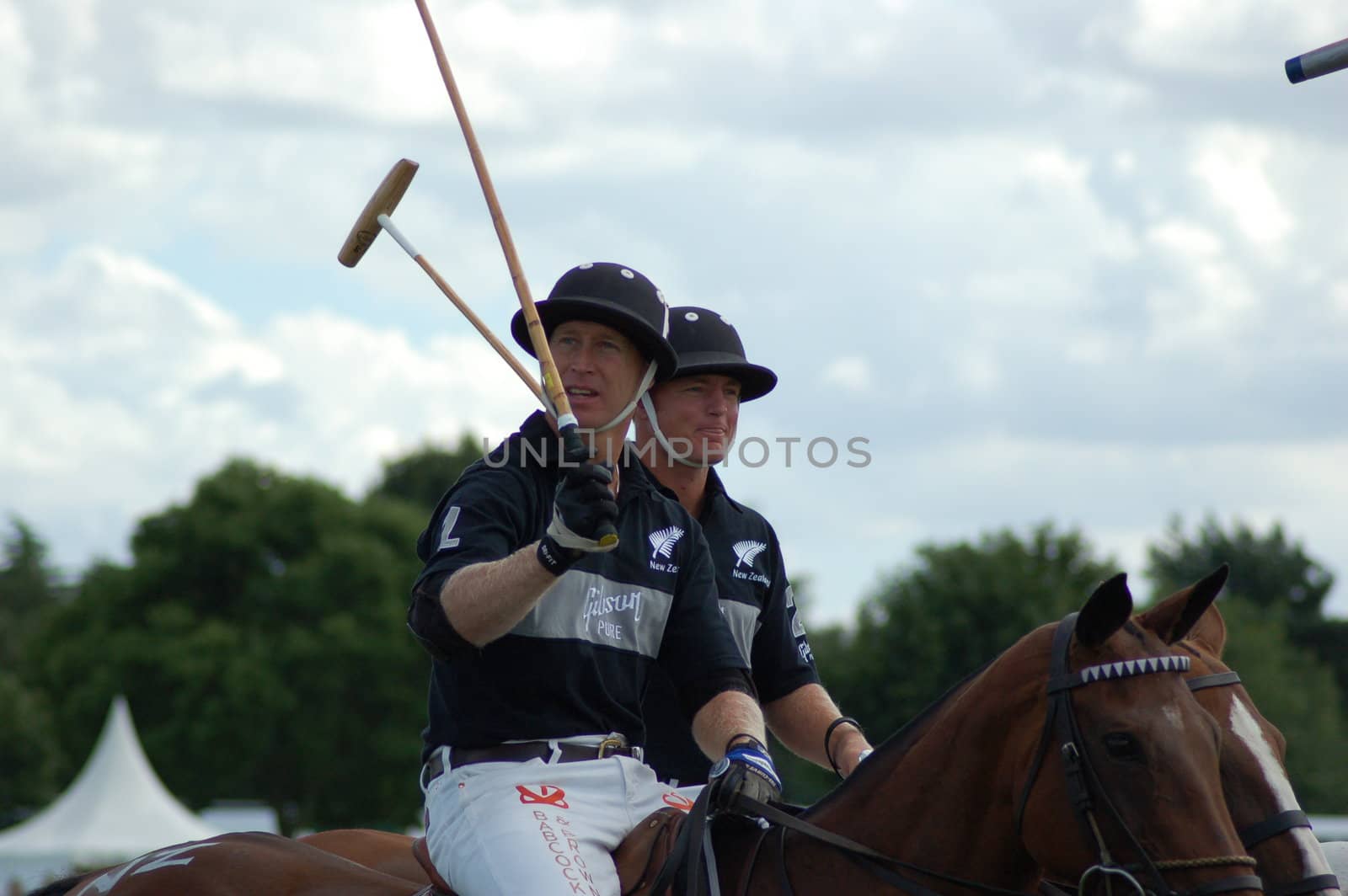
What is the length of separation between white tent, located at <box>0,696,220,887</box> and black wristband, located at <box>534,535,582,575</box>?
19140 mm

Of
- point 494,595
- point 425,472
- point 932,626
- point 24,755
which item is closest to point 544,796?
point 494,595

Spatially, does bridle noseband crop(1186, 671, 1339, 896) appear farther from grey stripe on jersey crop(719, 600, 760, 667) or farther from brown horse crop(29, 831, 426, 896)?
brown horse crop(29, 831, 426, 896)

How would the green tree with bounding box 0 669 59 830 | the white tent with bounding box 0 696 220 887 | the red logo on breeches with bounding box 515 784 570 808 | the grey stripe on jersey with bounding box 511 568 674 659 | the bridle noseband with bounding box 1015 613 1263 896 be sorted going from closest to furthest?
the bridle noseband with bounding box 1015 613 1263 896
the red logo on breeches with bounding box 515 784 570 808
the grey stripe on jersey with bounding box 511 568 674 659
the white tent with bounding box 0 696 220 887
the green tree with bounding box 0 669 59 830

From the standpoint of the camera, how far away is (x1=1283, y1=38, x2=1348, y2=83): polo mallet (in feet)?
14.3

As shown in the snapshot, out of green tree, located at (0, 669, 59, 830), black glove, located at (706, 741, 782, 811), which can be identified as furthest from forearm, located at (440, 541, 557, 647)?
green tree, located at (0, 669, 59, 830)

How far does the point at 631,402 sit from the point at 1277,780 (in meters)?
1.93

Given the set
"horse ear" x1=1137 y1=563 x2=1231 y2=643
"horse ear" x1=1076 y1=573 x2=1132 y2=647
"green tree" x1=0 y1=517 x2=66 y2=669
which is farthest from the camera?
"green tree" x1=0 y1=517 x2=66 y2=669

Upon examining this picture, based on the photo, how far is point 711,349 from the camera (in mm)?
6277

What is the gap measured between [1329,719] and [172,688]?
28557 millimetres

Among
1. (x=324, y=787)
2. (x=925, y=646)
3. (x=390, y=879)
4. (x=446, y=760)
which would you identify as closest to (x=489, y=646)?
(x=446, y=760)

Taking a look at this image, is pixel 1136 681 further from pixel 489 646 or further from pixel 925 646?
pixel 925 646

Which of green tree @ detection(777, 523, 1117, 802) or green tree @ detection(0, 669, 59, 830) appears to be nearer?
green tree @ detection(777, 523, 1117, 802)

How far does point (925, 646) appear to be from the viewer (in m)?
27.8

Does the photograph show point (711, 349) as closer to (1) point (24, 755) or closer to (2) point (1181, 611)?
(2) point (1181, 611)
